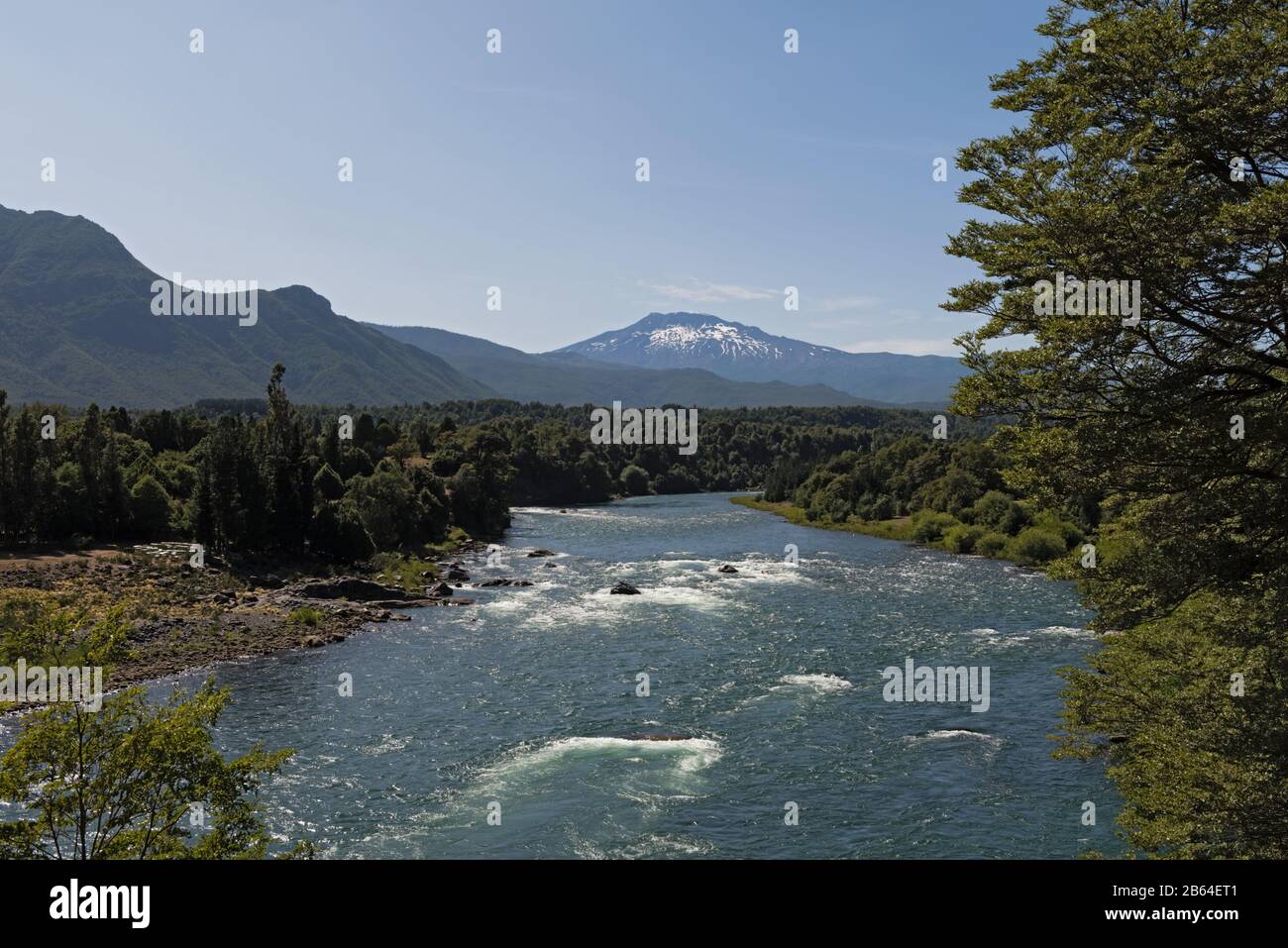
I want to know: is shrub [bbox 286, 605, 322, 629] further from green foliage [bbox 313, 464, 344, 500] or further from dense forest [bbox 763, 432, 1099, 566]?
dense forest [bbox 763, 432, 1099, 566]

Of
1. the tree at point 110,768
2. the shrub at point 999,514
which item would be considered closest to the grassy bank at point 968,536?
the shrub at point 999,514

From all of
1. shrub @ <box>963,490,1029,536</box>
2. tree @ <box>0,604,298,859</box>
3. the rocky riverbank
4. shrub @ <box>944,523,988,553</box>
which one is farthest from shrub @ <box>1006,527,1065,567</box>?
tree @ <box>0,604,298,859</box>

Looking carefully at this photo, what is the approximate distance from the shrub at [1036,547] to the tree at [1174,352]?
247ft

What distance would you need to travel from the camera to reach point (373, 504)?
316 ft

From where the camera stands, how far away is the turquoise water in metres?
29.6

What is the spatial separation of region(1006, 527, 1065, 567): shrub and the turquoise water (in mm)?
15485

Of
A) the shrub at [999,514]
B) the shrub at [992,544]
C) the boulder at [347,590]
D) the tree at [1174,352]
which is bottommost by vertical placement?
the boulder at [347,590]

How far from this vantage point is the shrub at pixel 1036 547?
89000 millimetres

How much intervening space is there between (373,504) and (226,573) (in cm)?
2204

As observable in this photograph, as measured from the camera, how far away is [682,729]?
131 ft

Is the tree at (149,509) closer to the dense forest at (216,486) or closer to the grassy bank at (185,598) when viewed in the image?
the dense forest at (216,486)

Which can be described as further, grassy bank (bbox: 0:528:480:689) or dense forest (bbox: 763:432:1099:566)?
dense forest (bbox: 763:432:1099:566)

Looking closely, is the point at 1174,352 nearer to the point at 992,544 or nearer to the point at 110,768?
the point at 110,768
